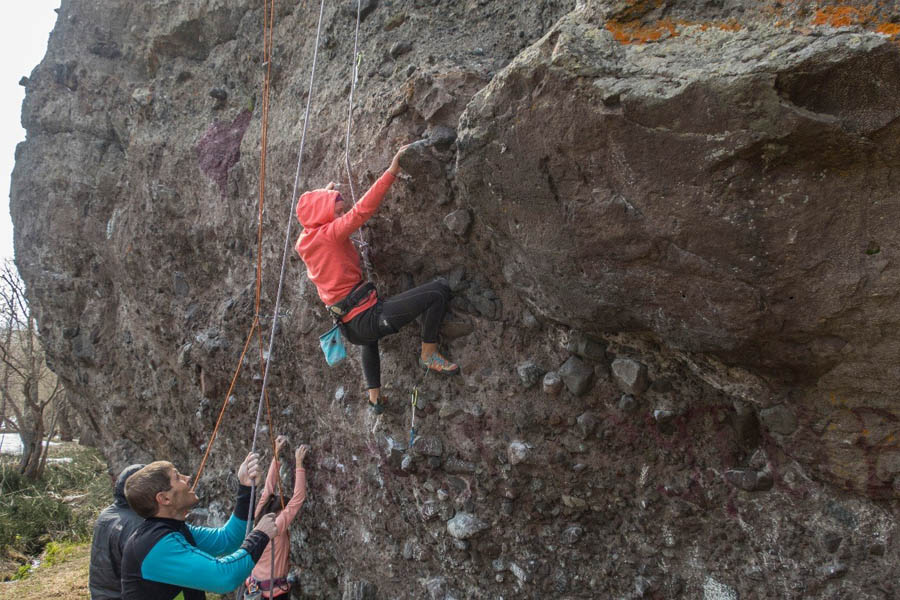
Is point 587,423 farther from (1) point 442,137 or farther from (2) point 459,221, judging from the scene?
(1) point 442,137

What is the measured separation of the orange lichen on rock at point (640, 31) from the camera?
9.18 ft

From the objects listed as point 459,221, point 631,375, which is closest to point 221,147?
point 459,221

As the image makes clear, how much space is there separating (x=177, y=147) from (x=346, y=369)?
11.8 feet

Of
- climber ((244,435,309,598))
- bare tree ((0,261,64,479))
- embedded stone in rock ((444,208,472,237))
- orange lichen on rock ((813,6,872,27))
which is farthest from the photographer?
bare tree ((0,261,64,479))

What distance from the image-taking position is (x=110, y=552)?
300cm

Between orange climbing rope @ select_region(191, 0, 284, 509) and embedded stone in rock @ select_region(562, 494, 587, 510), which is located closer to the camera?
embedded stone in rock @ select_region(562, 494, 587, 510)

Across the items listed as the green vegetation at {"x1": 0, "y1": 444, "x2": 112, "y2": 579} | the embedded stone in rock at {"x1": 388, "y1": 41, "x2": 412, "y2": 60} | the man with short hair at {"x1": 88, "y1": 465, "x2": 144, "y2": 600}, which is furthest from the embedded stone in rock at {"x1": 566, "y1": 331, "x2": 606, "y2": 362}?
the green vegetation at {"x1": 0, "y1": 444, "x2": 112, "y2": 579}

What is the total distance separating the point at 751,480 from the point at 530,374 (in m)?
1.30

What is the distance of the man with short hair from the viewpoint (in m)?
2.98

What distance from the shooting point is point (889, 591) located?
281 centimetres

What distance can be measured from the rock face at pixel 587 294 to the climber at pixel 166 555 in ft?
4.79

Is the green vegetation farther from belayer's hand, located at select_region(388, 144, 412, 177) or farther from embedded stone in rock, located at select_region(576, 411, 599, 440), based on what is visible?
embedded stone in rock, located at select_region(576, 411, 599, 440)

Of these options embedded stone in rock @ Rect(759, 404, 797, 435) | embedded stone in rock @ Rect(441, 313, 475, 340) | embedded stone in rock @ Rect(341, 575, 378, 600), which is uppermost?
embedded stone in rock @ Rect(441, 313, 475, 340)

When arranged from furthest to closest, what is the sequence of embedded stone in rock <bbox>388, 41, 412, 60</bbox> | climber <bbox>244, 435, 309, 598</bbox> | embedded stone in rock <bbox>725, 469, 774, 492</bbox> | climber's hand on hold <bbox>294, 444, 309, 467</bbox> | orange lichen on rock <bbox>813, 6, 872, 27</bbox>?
climber's hand on hold <bbox>294, 444, 309, 467</bbox> < climber <bbox>244, 435, 309, 598</bbox> < embedded stone in rock <bbox>388, 41, 412, 60</bbox> < embedded stone in rock <bbox>725, 469, 774, 492</bbox> < orange lichen on rock <bbox>813, 6, 872, 27</bbox>
